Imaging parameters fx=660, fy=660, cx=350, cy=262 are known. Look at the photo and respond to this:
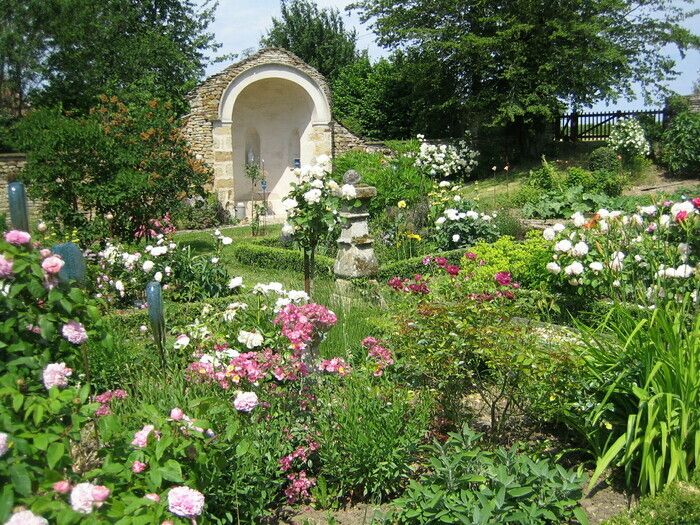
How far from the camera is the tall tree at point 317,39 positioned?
2808 cm

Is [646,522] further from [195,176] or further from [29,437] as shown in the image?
[195,176]

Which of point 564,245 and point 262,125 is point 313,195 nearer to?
point 564,245

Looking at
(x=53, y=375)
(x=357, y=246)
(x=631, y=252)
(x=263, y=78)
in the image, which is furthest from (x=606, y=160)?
(x=53, y=375)

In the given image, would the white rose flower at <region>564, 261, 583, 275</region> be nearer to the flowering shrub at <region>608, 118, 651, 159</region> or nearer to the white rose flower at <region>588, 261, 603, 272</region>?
the white rose flower at <region>588, 261, 603, 272</region>

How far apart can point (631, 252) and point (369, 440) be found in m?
3.18

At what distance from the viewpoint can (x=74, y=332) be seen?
2.22m

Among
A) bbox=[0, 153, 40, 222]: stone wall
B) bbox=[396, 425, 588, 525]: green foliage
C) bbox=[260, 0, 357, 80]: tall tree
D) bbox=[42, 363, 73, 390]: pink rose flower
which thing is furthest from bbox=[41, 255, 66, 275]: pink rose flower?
bbox=[260, 0, 357, 80]: tall tree

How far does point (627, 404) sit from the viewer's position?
3461mm

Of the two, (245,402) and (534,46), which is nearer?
(245,402)

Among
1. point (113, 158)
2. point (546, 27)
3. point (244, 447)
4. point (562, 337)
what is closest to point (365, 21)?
point (546, 27)

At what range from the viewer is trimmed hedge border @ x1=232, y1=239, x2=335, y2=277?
8406 mm

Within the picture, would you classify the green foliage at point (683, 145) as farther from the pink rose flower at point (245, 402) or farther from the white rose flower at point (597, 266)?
the pink rose flower at point (245, 402)

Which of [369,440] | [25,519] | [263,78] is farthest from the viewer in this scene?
[263,78]

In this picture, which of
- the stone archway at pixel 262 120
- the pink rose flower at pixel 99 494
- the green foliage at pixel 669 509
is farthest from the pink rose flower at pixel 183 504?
the stone archway at pixel 262 120
